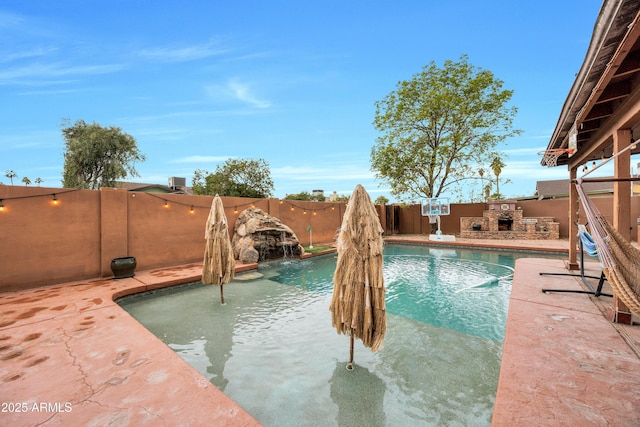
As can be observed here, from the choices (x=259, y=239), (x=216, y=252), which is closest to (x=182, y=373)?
(x=216, y=252)

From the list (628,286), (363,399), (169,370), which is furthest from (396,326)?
(169,370)

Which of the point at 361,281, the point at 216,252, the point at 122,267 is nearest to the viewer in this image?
the point at 361,281

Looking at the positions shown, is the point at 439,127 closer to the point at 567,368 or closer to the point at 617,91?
the point at 617,91

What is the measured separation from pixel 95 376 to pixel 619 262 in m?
5.59

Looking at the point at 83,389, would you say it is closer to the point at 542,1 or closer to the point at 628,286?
the point at 628,286

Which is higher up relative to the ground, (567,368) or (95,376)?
(567,368)

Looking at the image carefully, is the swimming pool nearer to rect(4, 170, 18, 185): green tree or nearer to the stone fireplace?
the stone fireplace

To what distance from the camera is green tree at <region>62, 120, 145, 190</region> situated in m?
20.0

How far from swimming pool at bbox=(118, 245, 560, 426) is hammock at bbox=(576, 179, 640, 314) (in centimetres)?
150

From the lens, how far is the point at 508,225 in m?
16.2

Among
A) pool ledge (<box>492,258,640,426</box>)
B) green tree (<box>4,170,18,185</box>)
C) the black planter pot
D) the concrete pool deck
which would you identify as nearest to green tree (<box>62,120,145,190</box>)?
the black planter pot

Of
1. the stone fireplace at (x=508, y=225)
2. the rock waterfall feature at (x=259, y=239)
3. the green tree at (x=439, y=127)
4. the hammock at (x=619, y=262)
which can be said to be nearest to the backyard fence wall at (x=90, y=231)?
the rock waterfall feature at (x=259, y=239)

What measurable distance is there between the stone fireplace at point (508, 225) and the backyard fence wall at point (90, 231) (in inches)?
527

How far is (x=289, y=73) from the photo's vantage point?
1526 centimetres
